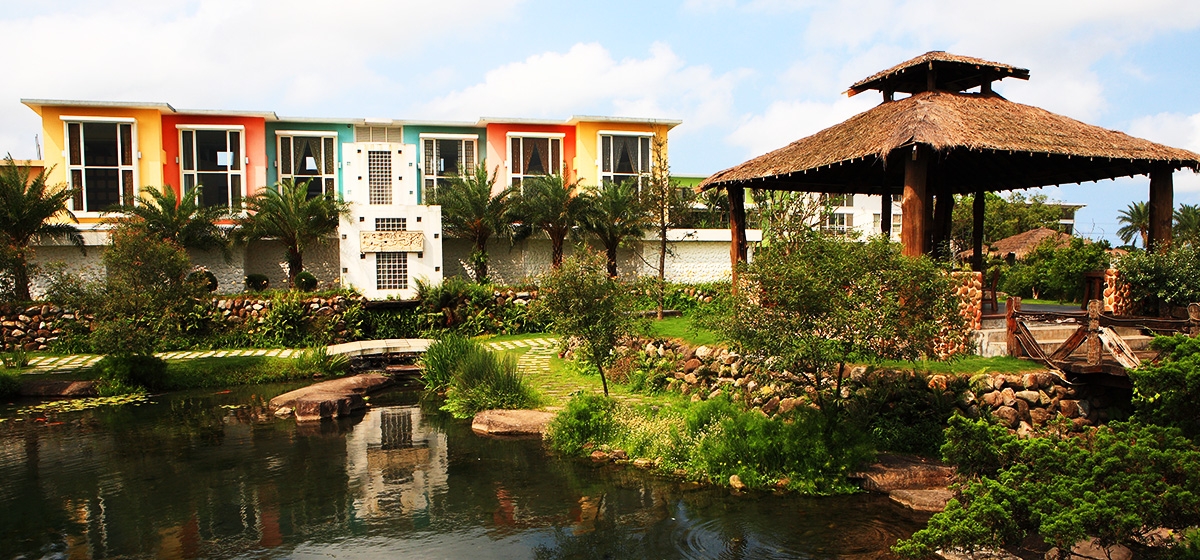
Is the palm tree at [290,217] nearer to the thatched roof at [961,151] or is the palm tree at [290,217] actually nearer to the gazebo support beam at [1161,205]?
the thatched roof at [961,151]

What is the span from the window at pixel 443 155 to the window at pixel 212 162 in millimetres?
7967

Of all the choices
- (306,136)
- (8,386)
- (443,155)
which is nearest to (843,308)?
(8,386)

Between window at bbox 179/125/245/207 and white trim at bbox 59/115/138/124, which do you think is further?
window at bbox 179/125/245/207

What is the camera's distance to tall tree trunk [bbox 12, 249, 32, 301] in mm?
21703

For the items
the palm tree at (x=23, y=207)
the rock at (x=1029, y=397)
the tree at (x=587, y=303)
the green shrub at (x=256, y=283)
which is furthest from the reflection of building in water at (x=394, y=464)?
the palm tree at (x=23, y=207)

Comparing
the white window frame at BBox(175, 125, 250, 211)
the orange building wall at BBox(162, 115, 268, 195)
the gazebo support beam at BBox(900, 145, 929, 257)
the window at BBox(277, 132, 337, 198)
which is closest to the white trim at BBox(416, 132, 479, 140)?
the window at BBox(277, 132, 337, 198)

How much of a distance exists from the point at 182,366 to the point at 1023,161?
1996 centimetres

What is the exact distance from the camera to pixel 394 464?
12625 millimetres

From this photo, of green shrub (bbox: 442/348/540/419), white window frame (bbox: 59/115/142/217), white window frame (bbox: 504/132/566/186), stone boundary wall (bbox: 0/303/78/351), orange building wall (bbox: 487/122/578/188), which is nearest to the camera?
green shrub (bbox: 442/348/540/419)

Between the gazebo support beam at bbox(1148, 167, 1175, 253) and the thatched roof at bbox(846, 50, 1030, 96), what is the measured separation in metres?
3.45

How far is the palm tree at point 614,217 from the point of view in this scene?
28.8 meters

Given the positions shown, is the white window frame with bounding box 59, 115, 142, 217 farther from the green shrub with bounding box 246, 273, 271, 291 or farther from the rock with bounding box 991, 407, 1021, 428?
the rock with bounding box 991, 407, 1021, 428

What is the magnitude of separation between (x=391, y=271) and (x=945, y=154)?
19843 millimetres

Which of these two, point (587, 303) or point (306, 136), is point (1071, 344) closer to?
point (587, 303)
